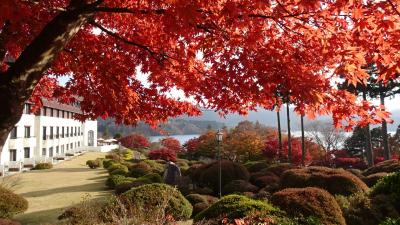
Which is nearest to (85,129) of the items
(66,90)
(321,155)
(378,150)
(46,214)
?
(321,155)

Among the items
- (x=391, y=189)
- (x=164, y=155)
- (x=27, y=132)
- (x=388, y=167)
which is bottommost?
(x=164, y=155)

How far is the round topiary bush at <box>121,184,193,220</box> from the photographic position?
11.7 m

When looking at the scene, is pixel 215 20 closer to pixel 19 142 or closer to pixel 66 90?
pixel 66 90

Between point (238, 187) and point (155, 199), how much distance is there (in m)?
8.27

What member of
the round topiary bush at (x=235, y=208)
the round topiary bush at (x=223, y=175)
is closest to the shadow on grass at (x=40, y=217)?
the round topiary bush at (x=235, y=208)

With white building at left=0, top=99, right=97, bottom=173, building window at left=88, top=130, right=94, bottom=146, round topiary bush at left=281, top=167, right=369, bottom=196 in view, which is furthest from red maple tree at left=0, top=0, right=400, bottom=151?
building window at left=88, top=130, right=94, bottom=146

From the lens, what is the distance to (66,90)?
29.0ft

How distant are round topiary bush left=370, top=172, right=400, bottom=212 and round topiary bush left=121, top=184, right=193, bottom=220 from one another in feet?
20.0

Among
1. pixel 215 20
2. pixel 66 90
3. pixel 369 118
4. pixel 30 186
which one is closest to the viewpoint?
pixel 215 20

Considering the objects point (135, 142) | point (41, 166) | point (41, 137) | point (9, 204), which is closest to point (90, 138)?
point (135, 142)

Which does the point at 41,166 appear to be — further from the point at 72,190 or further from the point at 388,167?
the point at 388,167

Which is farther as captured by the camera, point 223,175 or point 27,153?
point 27,153

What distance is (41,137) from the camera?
4425 cm

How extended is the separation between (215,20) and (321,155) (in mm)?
39496
